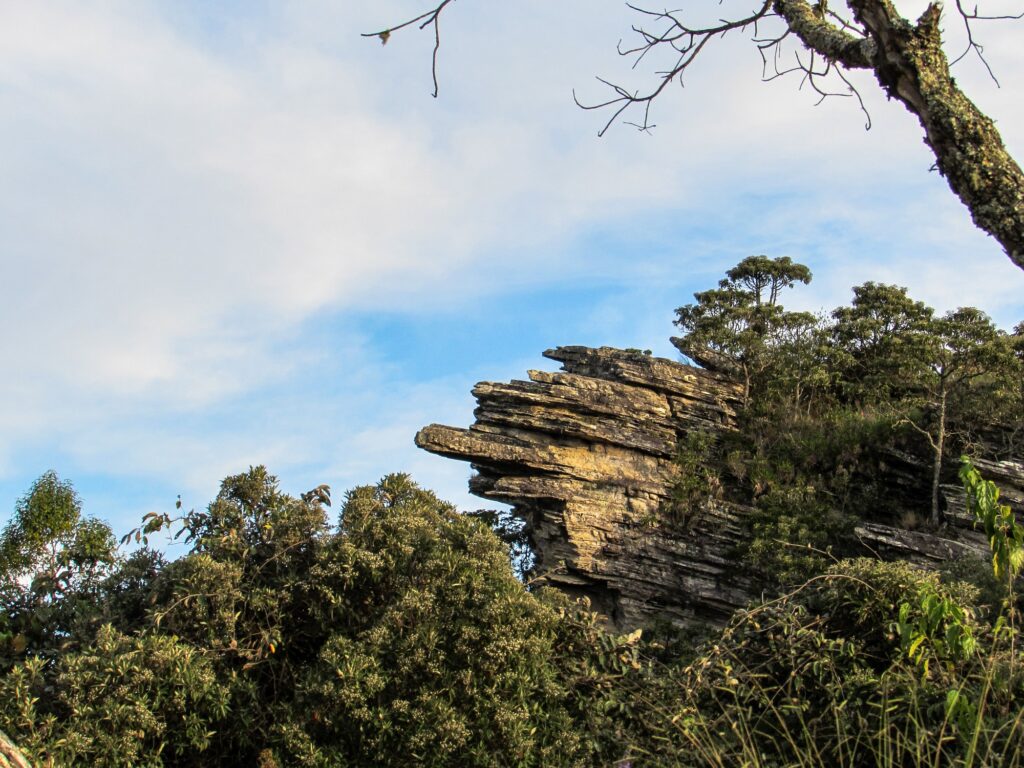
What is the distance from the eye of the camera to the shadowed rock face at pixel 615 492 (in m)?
23.2

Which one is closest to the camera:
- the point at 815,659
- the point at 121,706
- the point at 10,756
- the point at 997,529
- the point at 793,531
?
the point at 10,756

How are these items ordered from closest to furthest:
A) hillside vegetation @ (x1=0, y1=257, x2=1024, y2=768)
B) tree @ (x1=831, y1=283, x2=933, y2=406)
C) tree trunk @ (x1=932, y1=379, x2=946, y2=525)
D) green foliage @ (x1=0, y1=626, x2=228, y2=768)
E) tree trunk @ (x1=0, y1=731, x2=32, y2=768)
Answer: tree trunk @ (x1=0, y1=731, x2=32, y2=768), hillside vegetation @ (x1=0, y1=257, x2=1024, y2=768), green foliage @ (x1=0, y1=626, x2=228, y2=768), tree trunk @ (x1=932, y1=379, x2=946, y2=525), tree @ (x1=831, y1=283, x2=933, y2=406)

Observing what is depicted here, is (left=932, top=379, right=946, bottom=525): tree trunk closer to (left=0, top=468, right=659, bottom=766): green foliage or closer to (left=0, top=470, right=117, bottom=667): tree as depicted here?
(left=0, top=468, right=659, bottom=766): green foliage

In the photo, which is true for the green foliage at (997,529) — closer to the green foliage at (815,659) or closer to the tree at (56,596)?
the green foliage at (815,659)

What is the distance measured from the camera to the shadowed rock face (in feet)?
76.1

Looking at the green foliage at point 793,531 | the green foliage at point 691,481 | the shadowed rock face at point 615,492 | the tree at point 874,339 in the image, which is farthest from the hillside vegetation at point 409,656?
the tree at point 874,339

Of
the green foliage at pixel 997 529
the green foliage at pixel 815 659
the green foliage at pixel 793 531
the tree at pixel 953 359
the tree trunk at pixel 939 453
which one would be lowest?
the green foliage at pixel 815 659

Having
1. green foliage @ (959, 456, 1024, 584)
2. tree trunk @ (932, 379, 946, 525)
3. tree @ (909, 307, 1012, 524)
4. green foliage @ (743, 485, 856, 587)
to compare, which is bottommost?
green foliage @ (959, 456, 1024, 584)

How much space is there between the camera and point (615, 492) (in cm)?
2497

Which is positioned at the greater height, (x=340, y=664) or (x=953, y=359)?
(x=953, y=359)

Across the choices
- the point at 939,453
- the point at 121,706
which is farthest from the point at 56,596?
the point at 939,453

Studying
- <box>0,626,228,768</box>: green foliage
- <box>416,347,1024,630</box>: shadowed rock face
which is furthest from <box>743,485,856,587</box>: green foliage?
<box>0,626,228,768</box>: green foliage

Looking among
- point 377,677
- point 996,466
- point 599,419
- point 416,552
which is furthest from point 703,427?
point 377,677

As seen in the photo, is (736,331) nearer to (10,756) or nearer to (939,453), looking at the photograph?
(939,453)
